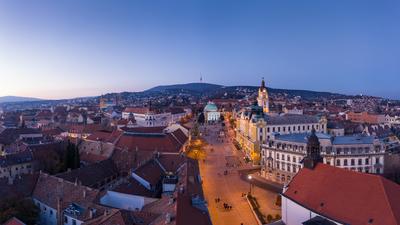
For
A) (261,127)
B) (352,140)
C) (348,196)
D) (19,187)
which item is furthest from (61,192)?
(261,127)

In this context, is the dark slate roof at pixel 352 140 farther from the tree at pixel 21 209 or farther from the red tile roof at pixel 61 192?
the tree at pixel 21 209

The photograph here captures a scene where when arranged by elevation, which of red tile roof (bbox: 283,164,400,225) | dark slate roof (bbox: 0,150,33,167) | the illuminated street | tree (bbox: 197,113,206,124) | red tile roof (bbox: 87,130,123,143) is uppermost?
red tile roof (bbox: 283,164,400,225)

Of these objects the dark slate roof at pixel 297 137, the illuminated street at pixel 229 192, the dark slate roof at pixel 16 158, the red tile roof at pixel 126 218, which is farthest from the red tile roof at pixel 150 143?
the red tile roof at pixel 126 218

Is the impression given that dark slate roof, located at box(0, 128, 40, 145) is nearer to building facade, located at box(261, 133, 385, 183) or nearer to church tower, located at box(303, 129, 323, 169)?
building facade, located at box(261, 133, 385, 183)

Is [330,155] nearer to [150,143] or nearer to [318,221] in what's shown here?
[318,221]

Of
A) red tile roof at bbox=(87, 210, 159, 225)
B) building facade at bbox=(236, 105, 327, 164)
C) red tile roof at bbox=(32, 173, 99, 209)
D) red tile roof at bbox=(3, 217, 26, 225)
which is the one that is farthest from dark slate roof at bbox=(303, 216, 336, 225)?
building facade at bbox=(236, 105, 327, 164)

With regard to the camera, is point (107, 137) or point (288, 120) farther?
point (288, 120)
